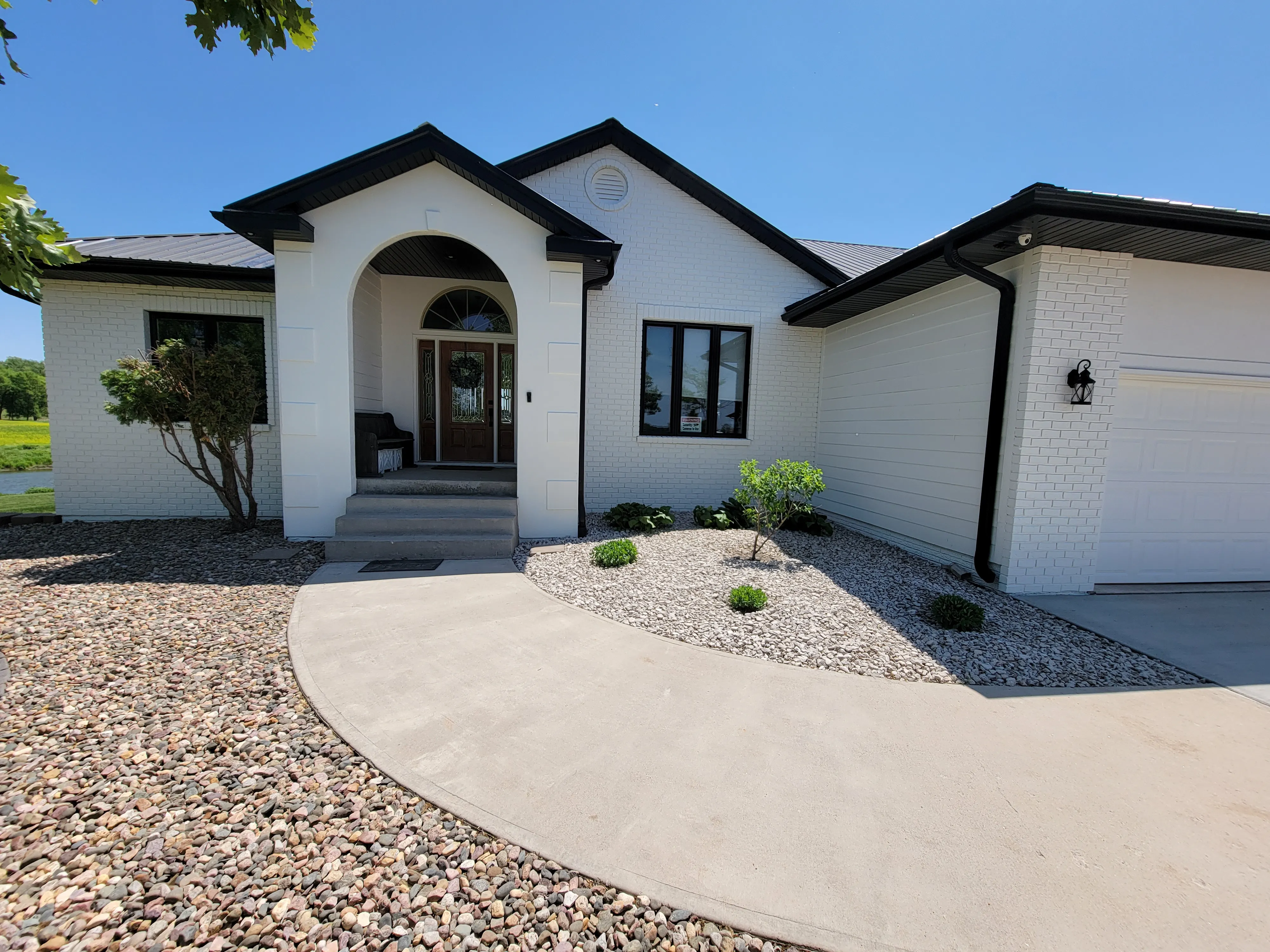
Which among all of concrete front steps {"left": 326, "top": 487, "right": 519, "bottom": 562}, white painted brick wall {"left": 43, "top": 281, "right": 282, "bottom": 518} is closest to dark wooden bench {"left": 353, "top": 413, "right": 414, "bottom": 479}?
concrete front steps {"left": 326, "top": 487, "right": 519, "bottom": 562}

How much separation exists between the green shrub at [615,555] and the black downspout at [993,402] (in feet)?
12.1

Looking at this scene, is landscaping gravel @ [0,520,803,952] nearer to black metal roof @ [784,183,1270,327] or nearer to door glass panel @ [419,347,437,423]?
black metal roof @ [784,183,1270,327]

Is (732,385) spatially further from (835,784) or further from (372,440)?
(835,784)

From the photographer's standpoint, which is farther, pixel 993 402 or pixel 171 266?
pixel 171 266

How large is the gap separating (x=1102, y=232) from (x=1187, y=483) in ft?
10.4

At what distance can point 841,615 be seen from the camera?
4562 mm

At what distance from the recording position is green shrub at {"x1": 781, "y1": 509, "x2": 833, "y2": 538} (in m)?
7.65

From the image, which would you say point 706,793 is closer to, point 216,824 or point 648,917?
point 648,917

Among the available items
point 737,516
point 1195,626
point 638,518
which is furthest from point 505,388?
point 1195,626

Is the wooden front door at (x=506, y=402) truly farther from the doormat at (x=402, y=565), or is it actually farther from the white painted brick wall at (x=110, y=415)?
the doormat at (x=402, y=565)

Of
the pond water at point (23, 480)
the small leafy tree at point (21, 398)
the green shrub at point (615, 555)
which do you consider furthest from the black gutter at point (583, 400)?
the small leafy tree at point (21, 398)

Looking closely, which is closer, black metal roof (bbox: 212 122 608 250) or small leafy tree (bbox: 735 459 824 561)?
black metal roof (bbox: 212 122 608 250)

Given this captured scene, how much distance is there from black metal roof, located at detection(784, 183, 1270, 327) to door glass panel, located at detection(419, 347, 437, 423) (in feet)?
23.6

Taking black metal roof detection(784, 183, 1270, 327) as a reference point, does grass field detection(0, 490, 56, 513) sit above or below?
below
